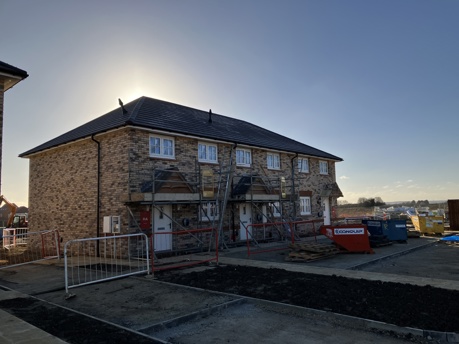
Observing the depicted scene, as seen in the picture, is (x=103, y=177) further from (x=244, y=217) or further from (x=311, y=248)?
(x=311, y=248)

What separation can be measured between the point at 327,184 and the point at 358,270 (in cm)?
1563

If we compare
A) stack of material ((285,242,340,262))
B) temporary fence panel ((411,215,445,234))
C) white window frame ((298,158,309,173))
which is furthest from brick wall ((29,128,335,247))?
temporary fence panel ((411,215,445,234))

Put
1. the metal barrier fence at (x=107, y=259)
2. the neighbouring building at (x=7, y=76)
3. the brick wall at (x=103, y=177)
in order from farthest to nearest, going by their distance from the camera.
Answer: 1. the brick wall at (x=103, y=177)
2. the metal barrier fence at (x=107, y=259)
3. the neighbouring building at (x=7, y=76)

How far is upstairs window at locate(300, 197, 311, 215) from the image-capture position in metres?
22.3

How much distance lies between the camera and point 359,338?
5020 millimetres

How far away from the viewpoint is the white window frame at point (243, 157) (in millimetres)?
18077

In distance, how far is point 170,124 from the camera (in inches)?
592

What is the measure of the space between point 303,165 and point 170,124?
35.6 ft

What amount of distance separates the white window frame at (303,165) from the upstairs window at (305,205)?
1815 mm

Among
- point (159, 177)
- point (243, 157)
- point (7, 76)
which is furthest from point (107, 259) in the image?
point (243, 157)

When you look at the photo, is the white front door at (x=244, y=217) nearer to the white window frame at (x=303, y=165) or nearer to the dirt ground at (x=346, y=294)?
the white window frame at (x=303, y=165)

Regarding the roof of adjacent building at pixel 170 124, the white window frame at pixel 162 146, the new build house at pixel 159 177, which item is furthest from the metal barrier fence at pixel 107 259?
the roof of adjacent building at pixel 170 124

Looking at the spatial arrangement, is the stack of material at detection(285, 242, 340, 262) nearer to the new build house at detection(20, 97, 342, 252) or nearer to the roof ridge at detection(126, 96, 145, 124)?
the new build house at detection(20, 97, 342, 252)

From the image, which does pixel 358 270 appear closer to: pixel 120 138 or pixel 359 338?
pixel 359 338
